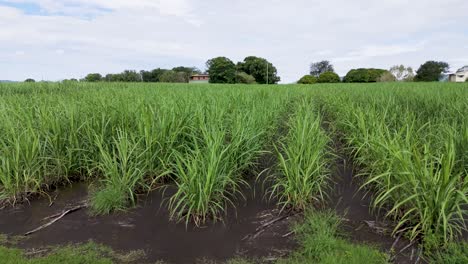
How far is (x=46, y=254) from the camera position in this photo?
2221 mm

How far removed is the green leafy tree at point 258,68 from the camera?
59500 mm

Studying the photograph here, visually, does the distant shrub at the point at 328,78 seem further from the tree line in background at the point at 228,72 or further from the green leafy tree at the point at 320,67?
the green leafy tree at the point at 320,67

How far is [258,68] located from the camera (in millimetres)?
59656

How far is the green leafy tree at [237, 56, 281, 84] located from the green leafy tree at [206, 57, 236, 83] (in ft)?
8.35

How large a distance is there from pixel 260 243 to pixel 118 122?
265cm

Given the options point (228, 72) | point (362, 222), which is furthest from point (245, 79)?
point (362, 222)

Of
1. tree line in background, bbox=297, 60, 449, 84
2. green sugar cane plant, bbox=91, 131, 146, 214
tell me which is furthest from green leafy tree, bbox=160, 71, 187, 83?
green sugar cane plant, bbox=91, 131, 146, 214

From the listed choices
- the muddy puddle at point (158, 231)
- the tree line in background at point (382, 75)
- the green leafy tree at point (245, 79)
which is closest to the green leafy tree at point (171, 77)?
the green leafy tree at point (245, 79)

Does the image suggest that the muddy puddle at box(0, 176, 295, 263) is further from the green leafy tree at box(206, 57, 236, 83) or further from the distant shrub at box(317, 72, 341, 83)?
the green leafy tree at box(206, 57, 236, 83)

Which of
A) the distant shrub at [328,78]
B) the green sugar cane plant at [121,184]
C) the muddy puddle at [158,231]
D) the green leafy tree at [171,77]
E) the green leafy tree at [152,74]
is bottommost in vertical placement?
the muddy puddle at [158,231]

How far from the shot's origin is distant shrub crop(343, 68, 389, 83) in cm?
4409

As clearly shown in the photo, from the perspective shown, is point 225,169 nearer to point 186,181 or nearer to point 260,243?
point 186,181

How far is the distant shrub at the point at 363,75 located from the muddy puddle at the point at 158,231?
149ft

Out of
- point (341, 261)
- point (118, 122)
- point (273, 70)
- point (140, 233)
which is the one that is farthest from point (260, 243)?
point (273, 70)
